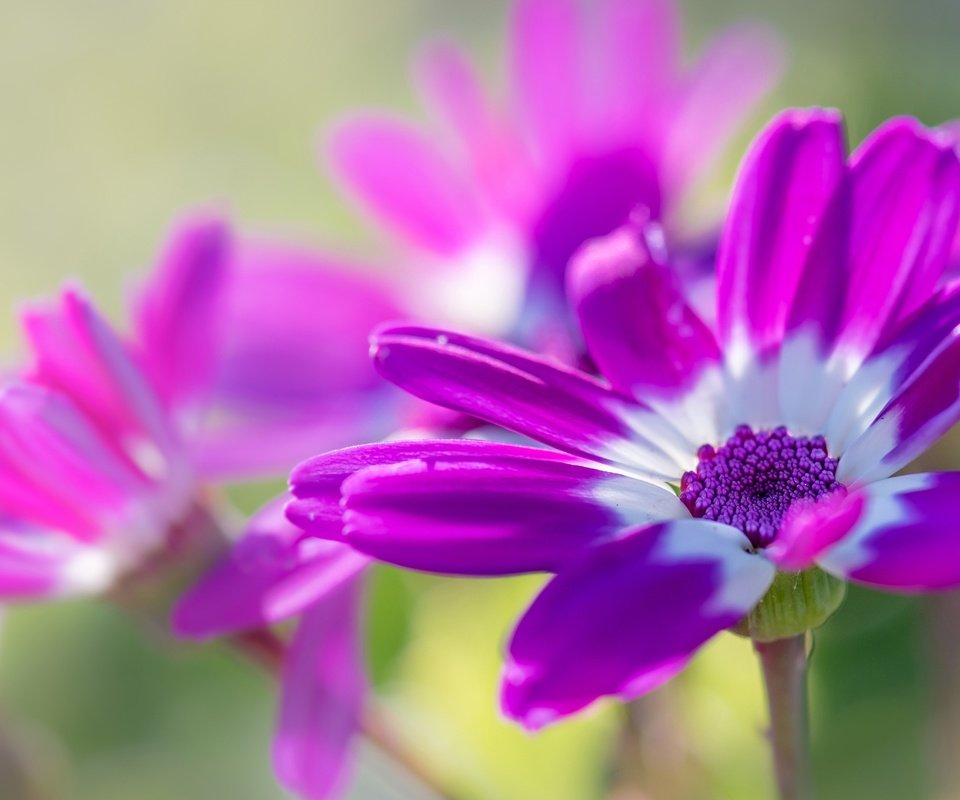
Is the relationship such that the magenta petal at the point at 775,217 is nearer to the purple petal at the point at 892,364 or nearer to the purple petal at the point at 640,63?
the purple petal at the point at 892,364

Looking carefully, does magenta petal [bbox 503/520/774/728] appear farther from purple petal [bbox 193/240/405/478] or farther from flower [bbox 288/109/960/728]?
purple petal [bbox 193/240/405/478]

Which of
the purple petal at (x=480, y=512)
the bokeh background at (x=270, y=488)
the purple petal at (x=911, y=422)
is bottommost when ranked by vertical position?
the bokeh background at (x=270, y=488)

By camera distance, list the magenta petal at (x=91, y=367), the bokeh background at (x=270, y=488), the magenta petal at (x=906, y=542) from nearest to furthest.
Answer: the magenta petal at (x=906, y=542)
the magenta petal at (x=91, y=367)
the bokeh background at (x=270, y=488)

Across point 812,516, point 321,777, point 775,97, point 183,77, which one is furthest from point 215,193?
point 812,516

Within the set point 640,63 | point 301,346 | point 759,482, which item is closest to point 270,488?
point 301,346

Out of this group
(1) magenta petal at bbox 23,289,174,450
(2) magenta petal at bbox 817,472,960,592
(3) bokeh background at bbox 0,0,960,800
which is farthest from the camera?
(3) bokeh background at bbox 0,0,960,800

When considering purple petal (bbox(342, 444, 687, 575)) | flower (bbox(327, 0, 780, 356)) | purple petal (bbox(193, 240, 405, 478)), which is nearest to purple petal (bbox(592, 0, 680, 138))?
flower (bbox(327, 0, 780, 356))

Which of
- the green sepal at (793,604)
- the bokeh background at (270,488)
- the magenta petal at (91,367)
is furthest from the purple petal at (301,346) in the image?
the green sepal at (793,604)
